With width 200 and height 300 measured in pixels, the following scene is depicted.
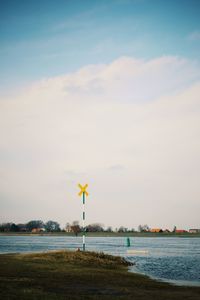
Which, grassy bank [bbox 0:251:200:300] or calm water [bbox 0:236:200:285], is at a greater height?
grassy bank [bbox 0:251:200:300]

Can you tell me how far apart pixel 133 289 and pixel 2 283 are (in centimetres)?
624

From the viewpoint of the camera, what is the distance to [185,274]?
28969mm

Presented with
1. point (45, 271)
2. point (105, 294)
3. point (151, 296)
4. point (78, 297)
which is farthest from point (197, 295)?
point (45, 271)

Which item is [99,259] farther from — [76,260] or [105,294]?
[105,294]

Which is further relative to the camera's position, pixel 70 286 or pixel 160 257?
pixel 160 257

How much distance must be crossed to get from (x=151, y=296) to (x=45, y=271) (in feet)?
32.0

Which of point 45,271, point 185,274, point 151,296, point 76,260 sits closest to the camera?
point 151,296

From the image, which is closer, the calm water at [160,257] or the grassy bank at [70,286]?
the grassy bank at [70,286]

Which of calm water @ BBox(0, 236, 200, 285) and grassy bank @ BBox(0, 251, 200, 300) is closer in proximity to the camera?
grassy bank @ BBox(0, 251, 200, 300)

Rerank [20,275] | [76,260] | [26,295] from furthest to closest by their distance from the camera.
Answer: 1. [76,260]
2. [20,275]
3. [26,295]

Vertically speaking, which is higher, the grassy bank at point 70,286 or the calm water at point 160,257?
the grassy bank at point 70,286

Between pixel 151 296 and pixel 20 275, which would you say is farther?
pixel 20 275

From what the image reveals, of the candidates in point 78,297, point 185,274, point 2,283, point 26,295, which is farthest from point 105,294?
point 185,274

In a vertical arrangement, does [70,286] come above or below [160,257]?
above
